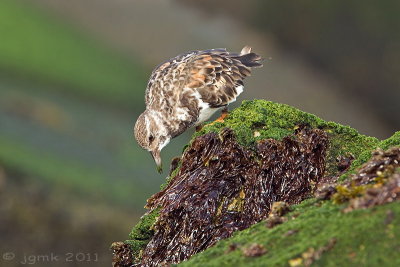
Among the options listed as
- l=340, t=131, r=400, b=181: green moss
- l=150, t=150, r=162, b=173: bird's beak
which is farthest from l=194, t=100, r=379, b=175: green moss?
l=150, t=150, r=162, b=173: bird's beak

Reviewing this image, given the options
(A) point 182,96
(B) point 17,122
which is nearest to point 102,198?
(B) point 17,122

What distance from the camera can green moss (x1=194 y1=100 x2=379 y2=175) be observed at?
7.62 metres

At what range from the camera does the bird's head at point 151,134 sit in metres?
10.8

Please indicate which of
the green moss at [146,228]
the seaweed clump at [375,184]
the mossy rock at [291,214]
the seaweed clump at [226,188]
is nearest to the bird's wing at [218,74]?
the mossy rock at [291,214]

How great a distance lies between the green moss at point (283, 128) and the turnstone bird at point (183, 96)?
272 centimetres

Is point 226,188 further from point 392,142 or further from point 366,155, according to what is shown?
point 392,142

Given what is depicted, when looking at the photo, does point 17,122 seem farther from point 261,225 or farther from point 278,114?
point 261,225

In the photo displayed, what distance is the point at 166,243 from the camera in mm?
7160

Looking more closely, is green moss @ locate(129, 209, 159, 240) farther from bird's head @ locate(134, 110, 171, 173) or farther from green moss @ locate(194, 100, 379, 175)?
bird's head @ locate(134, 110, 171, 173)

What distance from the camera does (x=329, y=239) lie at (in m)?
4.86

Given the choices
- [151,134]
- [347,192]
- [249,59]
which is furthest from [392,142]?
[249,59]

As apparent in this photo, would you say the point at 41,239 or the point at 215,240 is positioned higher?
the point at 41,239

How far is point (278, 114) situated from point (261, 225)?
2.41m

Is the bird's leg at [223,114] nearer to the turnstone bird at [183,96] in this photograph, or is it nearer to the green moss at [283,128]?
the turnstone bird at [183,96]
